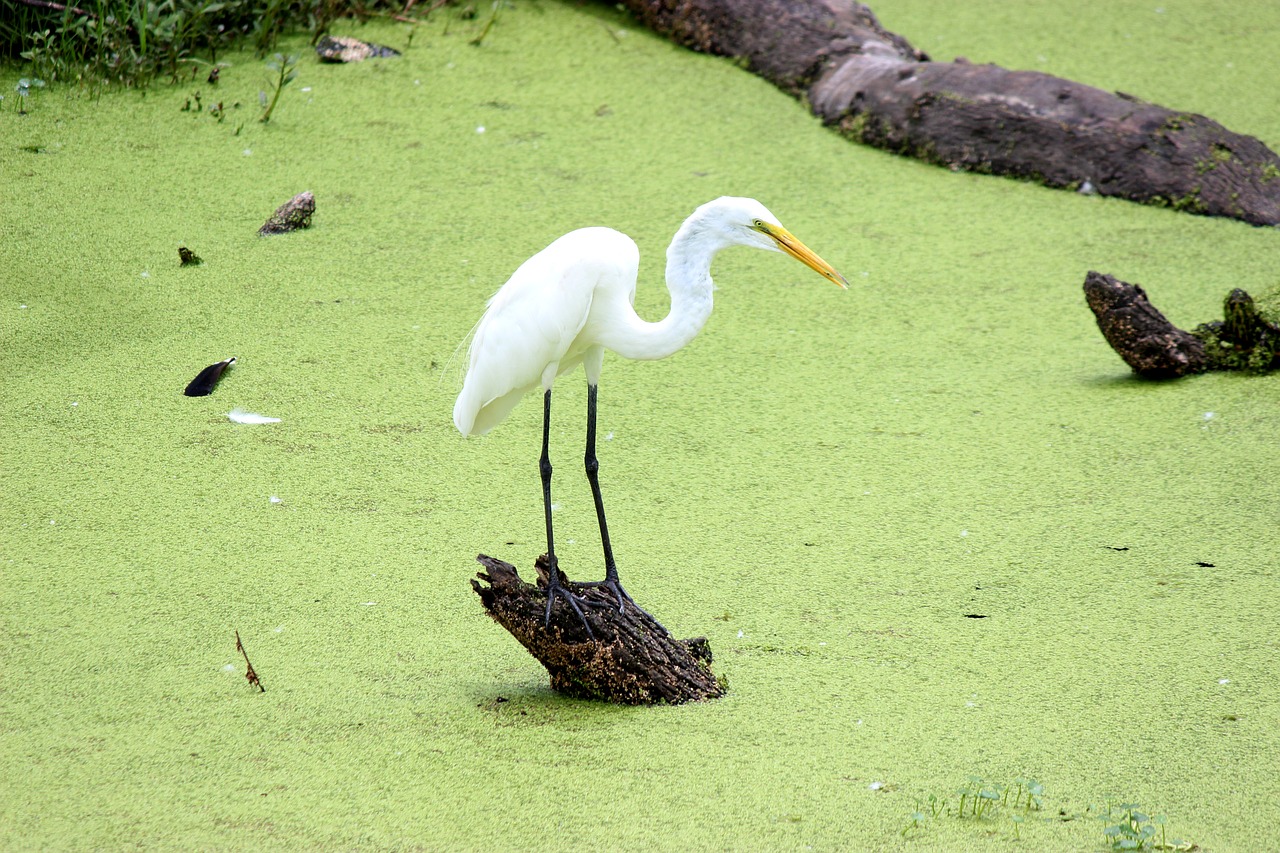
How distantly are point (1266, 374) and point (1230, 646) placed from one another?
138 cm

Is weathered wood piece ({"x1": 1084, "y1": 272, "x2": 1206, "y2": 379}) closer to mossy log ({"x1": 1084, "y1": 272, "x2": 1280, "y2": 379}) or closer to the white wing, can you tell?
mossy log ({"x1": 1084, "y1": 272, "x2": 1280, "y2": 379})

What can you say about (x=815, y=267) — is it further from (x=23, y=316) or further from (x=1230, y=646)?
(x=23, y=316)

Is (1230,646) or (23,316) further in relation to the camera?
(23,316)

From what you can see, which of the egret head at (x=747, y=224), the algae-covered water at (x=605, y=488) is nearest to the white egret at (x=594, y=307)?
the egret head at (x=747, y=224)

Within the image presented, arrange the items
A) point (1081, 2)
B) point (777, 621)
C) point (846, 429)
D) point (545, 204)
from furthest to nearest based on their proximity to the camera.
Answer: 1. point (1081, 2)
2. point (545, 204)
3. point (846, 429)
4. point (777, 621)

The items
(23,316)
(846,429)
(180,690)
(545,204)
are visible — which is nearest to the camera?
(180,690)

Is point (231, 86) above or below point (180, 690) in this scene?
above

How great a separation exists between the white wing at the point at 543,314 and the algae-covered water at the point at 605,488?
1.65 ft

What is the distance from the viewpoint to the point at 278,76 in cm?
501

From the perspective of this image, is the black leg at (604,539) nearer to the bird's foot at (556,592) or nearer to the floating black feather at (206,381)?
the bird's foot at (556,592)

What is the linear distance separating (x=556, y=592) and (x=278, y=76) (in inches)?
138

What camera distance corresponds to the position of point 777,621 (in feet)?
8.40

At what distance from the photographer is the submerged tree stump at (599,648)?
7.32ft

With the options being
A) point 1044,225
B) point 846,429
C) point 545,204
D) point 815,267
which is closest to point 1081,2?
point 1044,225
